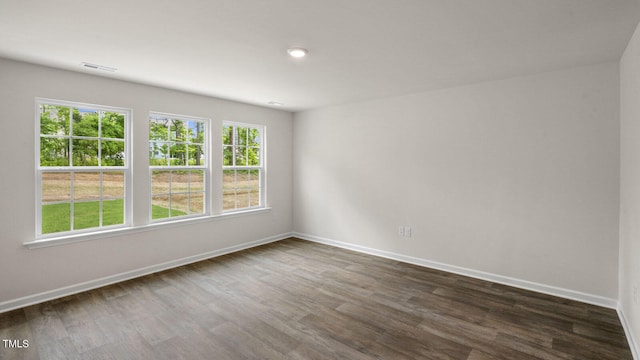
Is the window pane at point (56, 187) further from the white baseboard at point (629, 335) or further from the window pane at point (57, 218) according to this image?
the white baseboard at point (629, 335)

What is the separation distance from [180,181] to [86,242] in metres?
1.34

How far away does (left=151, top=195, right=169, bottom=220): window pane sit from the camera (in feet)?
13.5

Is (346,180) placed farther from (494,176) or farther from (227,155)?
(494,176)

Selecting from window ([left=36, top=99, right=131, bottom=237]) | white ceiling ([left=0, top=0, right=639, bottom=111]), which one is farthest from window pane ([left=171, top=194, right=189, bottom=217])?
white ceiling ([left=0, top=0, right=639, bottom=111])

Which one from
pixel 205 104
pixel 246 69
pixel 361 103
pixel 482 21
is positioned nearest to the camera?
pixel 482 21

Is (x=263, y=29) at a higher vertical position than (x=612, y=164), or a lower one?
higher

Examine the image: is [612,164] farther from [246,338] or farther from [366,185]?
[246,338]

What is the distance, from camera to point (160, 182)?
418 cm

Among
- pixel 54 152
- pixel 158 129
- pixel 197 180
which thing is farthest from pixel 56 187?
pixel 197 180

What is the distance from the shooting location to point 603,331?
8.61ft

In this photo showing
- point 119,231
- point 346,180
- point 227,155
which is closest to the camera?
point 119,231

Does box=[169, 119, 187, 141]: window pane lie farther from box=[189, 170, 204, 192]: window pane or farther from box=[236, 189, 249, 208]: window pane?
box=[236, 189, 249, 208]: window pane

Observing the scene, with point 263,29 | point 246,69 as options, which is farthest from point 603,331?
point 246,69

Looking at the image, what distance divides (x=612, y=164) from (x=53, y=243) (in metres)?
5.85
